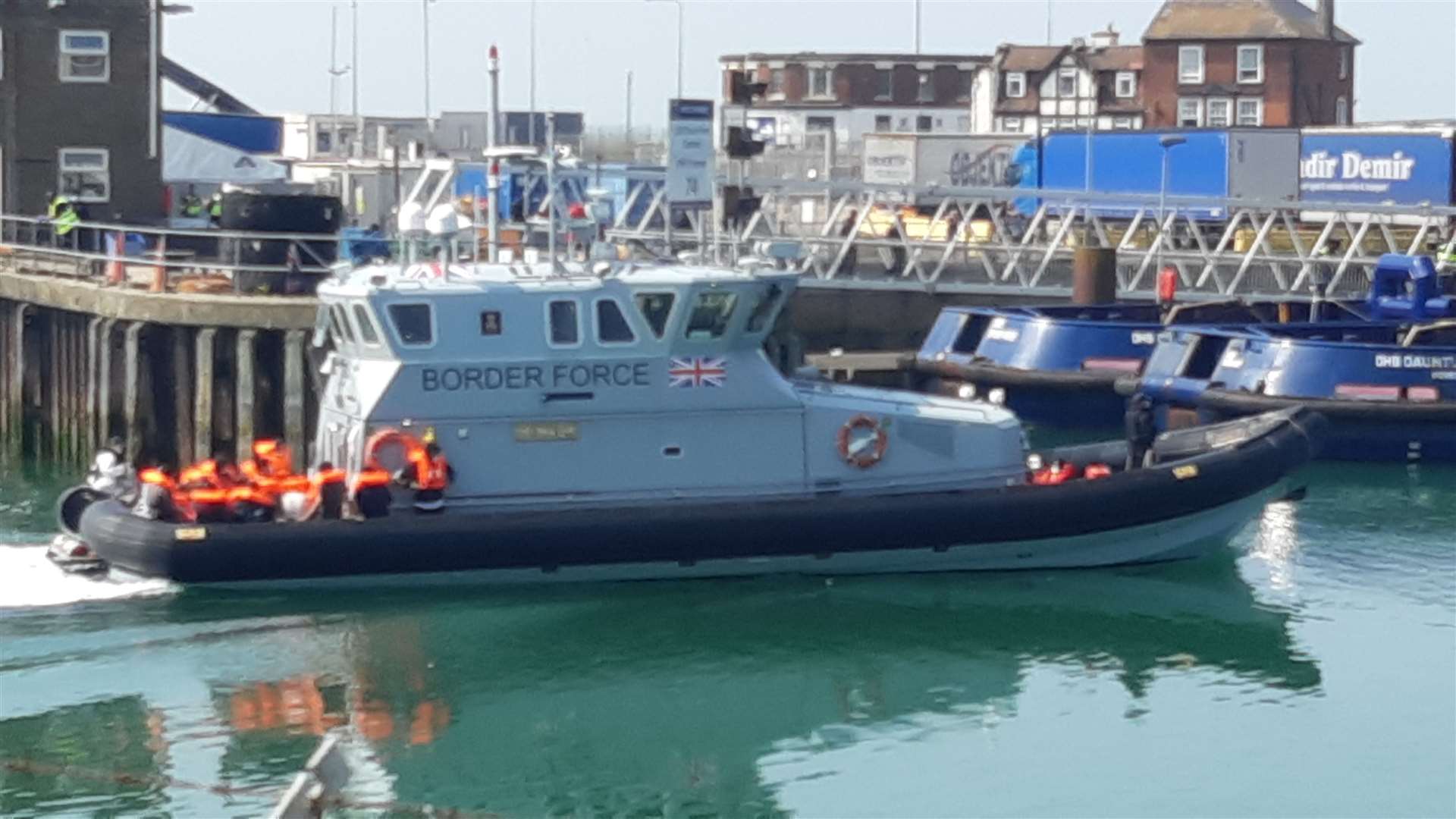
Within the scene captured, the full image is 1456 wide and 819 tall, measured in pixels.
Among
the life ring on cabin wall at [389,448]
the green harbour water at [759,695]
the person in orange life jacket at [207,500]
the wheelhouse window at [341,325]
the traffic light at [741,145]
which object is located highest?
the traffic light at [741,145]

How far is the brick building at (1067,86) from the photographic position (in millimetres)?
55656

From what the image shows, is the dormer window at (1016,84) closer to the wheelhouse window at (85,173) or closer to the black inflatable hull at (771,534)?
the wheelhouse window at (85,173)

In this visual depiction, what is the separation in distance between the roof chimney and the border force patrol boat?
125 ft

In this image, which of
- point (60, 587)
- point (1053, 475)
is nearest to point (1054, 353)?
point (1053, 475)

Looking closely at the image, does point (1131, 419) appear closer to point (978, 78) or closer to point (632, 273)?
point (632, 273)

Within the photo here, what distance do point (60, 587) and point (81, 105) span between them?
13897 millimetres

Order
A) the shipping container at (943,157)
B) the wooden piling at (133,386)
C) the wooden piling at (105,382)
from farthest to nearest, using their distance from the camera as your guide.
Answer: the shipping container at (943,157), the wooden piling at (105,382), the wooden piling at (133,386)

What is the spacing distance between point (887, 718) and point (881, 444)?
2.81m

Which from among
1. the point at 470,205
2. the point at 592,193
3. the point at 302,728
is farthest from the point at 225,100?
the point at 302,728

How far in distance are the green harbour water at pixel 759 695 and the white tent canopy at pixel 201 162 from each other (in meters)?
17.4

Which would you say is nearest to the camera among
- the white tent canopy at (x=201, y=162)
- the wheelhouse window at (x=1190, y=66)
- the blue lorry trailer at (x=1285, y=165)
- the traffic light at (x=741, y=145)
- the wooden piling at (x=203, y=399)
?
the traffic light at (x=741, y=145)

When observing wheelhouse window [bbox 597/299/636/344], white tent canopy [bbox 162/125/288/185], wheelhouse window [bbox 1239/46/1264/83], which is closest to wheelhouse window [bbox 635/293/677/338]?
wheelhouse window [bbox 597/299/636/344]

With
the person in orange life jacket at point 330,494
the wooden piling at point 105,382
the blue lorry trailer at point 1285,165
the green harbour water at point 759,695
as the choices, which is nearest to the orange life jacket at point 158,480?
the green harbour water at point 759,695

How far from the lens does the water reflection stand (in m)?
13.2
